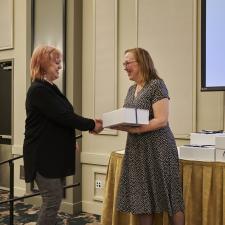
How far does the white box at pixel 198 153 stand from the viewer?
95.6 inches

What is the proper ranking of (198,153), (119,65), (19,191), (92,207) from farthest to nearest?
(19,191)
(92,207)
(119,65)
(198,153)

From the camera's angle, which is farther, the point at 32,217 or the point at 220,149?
the point at 32,217

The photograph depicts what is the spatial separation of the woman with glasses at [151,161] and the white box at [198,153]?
0.14m

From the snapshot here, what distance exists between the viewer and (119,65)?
150 inches

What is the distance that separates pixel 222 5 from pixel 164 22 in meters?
0.70

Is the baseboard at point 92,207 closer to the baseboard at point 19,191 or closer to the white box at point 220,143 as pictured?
the baseboard at point 19,191

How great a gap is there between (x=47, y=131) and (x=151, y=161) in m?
0.64

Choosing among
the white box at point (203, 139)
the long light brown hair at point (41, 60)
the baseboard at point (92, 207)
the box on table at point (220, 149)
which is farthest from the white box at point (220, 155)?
the baseboard at point (92, 207)

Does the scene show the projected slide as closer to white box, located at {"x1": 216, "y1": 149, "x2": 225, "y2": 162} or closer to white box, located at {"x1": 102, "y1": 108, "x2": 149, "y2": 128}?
white box, located at {"x1": 216, "y1": 149, "x2": 225, "y2": 162}

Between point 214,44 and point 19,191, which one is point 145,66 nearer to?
point 214,44

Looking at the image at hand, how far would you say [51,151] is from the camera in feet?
7.41

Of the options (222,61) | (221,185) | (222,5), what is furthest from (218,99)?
(221,185)

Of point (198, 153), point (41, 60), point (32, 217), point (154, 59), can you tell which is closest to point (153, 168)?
point (198, 153)

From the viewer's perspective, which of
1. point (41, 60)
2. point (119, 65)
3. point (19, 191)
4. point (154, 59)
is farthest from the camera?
point (19, 191)
